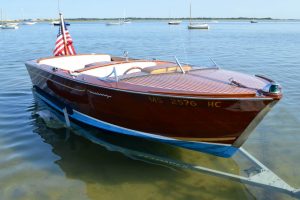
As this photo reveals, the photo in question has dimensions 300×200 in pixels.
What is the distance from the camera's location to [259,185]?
530cm

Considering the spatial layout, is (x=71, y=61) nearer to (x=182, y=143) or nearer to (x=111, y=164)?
(x=111, y=164)

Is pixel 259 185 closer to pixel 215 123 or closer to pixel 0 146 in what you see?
pixel 215 123

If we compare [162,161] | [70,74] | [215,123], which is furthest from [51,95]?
[215,123]

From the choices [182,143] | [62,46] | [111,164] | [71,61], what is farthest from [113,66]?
[62,46]

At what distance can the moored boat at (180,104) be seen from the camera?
5293 mm

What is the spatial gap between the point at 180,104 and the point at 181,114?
0.67ft

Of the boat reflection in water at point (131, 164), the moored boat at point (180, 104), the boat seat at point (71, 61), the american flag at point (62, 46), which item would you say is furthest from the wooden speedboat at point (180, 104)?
the american flag at point (62, 46)

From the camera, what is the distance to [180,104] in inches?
219

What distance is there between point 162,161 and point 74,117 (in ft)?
8.71

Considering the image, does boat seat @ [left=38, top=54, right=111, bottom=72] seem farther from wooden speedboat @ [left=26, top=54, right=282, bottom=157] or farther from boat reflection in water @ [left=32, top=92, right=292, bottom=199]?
wooden speedboat @ [left=26, top=54, right=282, bottom=157]

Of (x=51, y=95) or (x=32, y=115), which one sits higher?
(x=51, y=95)

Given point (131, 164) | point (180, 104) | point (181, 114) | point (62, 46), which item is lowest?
point (131, 164)

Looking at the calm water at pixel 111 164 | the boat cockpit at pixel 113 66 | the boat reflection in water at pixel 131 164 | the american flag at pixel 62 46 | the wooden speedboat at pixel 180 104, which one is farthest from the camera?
the american flag at pixel 62 46

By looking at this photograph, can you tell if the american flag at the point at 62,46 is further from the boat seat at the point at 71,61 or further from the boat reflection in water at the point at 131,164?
the boat reflection in water at the point at 131,164
